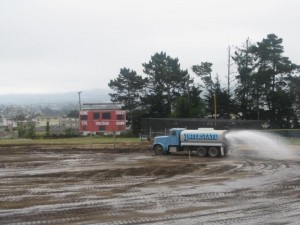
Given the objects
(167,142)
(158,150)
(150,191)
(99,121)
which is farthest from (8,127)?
(150,191)

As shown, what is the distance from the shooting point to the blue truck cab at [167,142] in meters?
39.0

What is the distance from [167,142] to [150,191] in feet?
61.8

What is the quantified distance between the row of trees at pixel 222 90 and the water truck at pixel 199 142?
3404cm

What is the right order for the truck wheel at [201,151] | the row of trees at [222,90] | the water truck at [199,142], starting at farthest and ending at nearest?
1. the row of trees at [222,90]
2. the truck wheel at [201,151]
3. the water truck at [199,142]

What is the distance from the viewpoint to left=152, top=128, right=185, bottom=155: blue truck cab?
1537 inches

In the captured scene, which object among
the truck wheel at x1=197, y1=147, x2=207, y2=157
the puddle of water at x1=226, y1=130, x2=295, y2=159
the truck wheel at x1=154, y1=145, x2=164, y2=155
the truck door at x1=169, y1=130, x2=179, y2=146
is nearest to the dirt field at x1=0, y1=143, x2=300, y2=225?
the truck wheel at x1=197, y1=147, x2=207, y2=157

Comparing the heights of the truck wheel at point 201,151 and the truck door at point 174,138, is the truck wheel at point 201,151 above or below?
below

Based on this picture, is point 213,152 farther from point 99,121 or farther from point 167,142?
point 99,121

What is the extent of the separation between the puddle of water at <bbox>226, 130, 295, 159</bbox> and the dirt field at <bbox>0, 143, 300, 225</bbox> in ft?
25.0

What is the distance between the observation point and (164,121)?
60.7 m

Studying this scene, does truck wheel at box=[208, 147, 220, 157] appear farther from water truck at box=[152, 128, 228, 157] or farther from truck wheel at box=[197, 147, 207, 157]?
truck wheel at box=[197, 147, 207, 157]

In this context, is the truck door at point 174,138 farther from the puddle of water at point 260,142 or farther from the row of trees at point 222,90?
the row of trees at point 222,90

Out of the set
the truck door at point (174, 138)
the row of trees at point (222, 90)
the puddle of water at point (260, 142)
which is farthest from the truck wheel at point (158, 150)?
the row of trees at point (222, 90)

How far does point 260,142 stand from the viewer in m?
51.8
